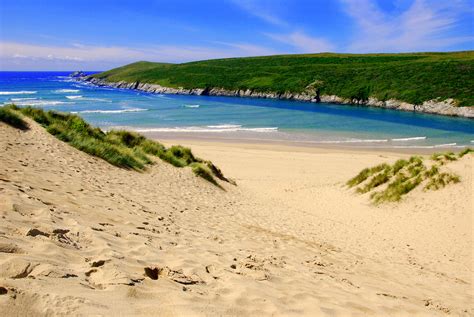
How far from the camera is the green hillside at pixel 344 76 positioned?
70.1m

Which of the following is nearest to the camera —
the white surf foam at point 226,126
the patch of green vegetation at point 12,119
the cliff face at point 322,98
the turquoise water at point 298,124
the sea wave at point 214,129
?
the patch of green vegetation at point 12,119

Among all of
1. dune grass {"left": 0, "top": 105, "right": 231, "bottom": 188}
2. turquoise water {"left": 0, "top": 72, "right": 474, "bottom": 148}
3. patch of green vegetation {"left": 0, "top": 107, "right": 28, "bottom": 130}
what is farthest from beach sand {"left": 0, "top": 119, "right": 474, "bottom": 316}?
turquoise water {"left": 0, "top": 72, "right": 474, "bottom": 148}

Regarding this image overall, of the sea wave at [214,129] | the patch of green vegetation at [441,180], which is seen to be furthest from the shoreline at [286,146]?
the patch of green vegetation at [441,180]

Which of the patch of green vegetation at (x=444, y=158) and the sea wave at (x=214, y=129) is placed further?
the sea wave at (x=214, y=129)

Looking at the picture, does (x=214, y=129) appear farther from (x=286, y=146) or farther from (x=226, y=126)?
(x=286, y=146)

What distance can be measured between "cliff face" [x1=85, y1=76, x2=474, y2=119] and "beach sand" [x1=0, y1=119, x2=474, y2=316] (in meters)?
52.1

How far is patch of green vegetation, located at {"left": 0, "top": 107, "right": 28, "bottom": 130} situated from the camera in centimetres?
1295

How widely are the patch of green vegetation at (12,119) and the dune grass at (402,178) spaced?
13.5 m

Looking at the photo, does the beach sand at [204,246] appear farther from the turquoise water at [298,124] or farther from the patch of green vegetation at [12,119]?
the turquoise water at [298,124]

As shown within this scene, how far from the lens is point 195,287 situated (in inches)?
175

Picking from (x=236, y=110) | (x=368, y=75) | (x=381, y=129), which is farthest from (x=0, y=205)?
(x=368, y=75)

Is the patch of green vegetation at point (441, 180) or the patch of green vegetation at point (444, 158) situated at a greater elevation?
the patch of green vegetation at point (444, 158)

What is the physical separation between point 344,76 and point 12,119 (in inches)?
3236

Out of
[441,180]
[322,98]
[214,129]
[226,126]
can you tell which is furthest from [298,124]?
[322,98]
